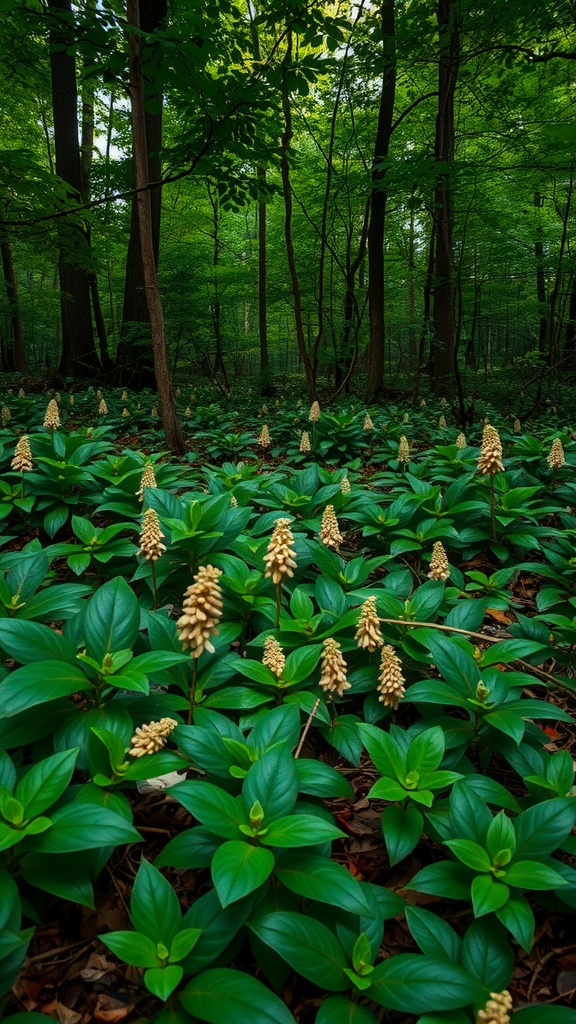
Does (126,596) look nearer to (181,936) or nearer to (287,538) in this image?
(287,538)

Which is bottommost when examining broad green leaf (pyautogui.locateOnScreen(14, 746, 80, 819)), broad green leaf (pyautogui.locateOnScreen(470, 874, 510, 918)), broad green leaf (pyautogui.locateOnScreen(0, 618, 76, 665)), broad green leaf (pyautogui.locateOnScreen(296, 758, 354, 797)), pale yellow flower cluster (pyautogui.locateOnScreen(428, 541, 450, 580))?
broad green leaf (pyautogui.locateOnScreen(470, 874, 510, 918))

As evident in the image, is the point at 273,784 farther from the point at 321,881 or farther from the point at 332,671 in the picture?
the point at 332,671

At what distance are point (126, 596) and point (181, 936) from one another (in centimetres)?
109

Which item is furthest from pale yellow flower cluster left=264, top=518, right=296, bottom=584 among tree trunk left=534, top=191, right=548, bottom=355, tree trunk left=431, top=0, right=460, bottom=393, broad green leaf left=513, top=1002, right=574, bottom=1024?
tree trunk left=534, top=191, right=548, bottom=355

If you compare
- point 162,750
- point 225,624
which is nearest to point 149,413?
point 225,624

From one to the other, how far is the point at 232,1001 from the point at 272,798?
416 mm

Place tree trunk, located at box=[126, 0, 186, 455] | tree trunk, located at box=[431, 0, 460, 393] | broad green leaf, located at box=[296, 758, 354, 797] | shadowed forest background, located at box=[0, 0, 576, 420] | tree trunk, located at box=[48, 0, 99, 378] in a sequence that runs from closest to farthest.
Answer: broad green leaf, located at box=[296, 758, 354, 797] < tree trunk, located at box=[126, 0, 186, 455] < shadowed forest background, located at box=[0, 0, 576, 420] < tree trunk, located at box=[431, 0, 460, 393] < tree trunk, located at box=[48, 0, 99, 378]

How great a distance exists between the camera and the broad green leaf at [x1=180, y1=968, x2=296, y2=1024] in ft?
3.32

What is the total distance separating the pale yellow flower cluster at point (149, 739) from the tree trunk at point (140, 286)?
788 cm

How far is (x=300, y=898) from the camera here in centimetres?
132

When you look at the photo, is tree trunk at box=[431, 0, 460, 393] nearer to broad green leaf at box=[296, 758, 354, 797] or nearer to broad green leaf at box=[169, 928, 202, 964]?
broad green leaf at box=[296, 758, 354, 797]

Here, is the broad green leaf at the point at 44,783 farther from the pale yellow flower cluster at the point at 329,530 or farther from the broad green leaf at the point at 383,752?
the pale yellow flower cluster at the point at 329,530

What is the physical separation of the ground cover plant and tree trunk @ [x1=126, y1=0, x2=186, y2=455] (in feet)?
8.46

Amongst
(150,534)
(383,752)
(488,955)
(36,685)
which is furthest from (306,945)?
(150,534)
